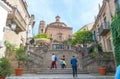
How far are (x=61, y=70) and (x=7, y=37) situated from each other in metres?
6.92

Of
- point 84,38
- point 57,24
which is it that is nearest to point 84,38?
point 84,38

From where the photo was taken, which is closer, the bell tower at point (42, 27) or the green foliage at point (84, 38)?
the green foliage at point (84, 38)

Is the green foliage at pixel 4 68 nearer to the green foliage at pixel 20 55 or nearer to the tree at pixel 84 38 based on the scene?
the green foliage at pixel 20 55

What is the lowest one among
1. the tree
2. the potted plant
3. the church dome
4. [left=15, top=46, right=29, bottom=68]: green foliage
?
the potted plant

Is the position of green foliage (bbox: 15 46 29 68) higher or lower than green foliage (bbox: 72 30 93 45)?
lower

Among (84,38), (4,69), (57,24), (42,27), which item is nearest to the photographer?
(4,69)

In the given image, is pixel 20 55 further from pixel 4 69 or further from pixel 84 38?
pixel 84 38

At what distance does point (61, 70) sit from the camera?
16.3 metres

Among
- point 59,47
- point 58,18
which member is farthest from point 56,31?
point 59,47

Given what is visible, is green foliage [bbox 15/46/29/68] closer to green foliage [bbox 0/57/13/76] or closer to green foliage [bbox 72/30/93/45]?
green foliage [bbox 0/57/13/76]

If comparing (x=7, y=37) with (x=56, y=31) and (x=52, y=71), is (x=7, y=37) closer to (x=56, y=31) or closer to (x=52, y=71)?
(x=52, y=71)

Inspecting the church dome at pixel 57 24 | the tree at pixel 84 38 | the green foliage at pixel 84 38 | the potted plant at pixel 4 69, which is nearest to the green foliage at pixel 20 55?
the potted plant at pixel 4 69

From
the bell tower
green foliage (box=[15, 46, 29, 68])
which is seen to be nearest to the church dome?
the bell tower

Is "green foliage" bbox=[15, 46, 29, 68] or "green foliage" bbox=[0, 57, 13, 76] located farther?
"green foliage" bbox=[15, 46, 29, 68]
